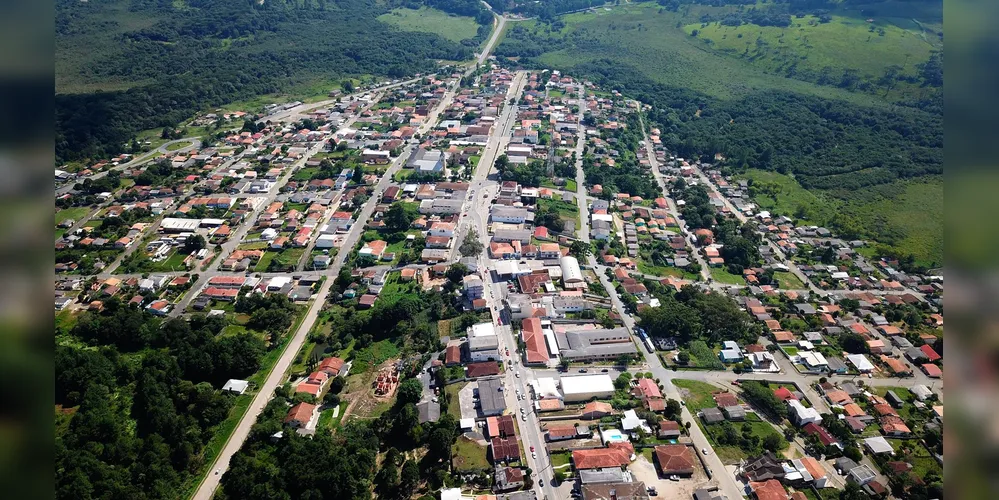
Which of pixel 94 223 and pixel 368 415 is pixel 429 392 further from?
pixel 94 223

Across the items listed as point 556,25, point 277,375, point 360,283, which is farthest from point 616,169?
point 556,25

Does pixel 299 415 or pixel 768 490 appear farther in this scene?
pixel 299 415

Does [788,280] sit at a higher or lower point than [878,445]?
higher

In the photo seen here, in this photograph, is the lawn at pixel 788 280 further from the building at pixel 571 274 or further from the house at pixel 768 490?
the house at pixel 768 490

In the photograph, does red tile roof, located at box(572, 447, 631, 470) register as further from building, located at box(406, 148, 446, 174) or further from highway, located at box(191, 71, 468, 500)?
building, located at box(406, 148, 446, 174)

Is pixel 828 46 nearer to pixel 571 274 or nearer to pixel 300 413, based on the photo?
pixel 571 274

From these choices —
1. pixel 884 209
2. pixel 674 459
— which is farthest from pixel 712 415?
pixel 884 209
